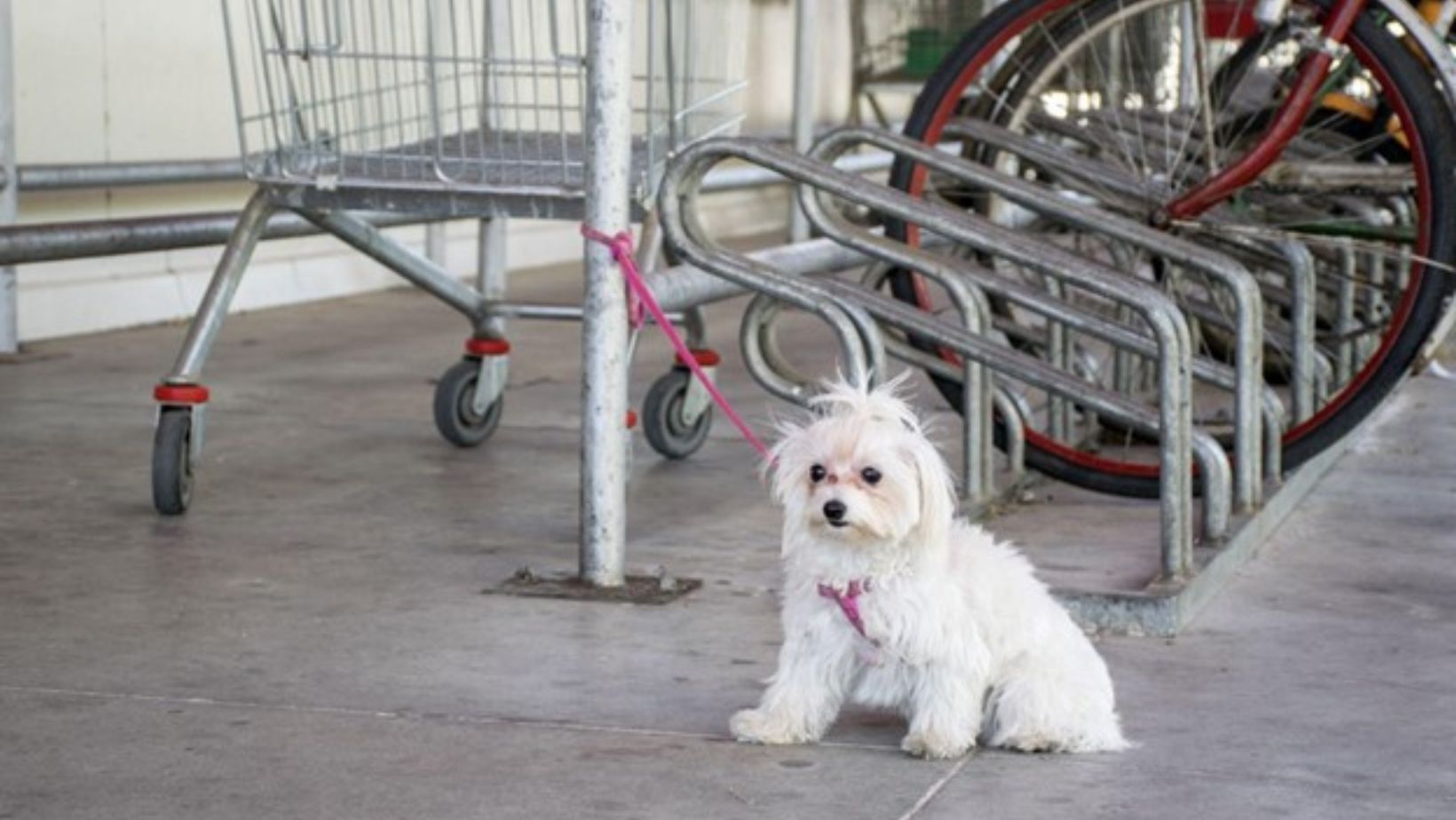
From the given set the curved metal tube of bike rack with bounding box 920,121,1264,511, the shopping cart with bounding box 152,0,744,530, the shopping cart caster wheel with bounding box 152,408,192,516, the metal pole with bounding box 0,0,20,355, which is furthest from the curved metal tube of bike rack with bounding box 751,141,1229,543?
the metal pole with bounding box 0,0,20,355

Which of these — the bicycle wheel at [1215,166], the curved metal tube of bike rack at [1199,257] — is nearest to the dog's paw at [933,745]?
the curved metal tube of bike rack at [1199,257]

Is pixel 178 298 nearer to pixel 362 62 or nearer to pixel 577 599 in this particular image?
pixel 362 62

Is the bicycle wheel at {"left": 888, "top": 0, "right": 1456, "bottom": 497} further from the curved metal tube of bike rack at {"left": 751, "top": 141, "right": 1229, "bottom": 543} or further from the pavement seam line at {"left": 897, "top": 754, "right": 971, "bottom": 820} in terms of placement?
the pavement seam line at {"left": 897, "top": 754, "right": 971, "bottom": 820}

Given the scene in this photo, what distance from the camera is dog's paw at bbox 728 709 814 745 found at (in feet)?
11.0

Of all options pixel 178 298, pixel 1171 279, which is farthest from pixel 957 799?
pixel 178 298

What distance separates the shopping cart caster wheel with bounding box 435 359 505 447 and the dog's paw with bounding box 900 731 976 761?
271 centimetres

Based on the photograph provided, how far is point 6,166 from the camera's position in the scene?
7125 millimetres

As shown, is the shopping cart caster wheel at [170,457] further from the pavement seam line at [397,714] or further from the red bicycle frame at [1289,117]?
the red bicycle frame at [1289,117]

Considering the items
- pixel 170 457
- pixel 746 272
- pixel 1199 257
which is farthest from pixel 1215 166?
pixel 170 457

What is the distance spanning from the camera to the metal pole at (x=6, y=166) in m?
7.13

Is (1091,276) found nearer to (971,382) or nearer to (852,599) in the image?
(971,382)

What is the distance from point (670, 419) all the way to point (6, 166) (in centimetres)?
229

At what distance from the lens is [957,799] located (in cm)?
315

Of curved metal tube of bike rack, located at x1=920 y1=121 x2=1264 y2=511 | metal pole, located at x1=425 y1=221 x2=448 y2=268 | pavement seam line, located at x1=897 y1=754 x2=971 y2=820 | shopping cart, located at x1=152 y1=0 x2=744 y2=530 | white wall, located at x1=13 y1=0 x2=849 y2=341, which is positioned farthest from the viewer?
metal pole, located at x1=425 y1=221 x2=448 y2=268
